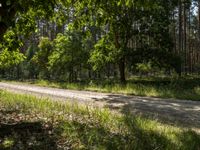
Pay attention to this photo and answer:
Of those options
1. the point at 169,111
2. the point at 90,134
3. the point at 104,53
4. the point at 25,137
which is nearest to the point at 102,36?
the point at 104,53

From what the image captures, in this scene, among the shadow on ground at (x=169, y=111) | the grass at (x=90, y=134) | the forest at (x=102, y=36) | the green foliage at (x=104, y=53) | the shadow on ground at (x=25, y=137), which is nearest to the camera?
the grass at (x=90, y=134)

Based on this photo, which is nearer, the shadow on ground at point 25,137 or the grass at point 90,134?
the grass at point 90,134

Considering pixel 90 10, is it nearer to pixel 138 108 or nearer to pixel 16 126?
pixel 16 126

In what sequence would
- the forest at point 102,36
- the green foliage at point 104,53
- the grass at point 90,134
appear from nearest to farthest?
the grass at point 90,134 → the forest at point 102,36 → the green foliage at point 104,53

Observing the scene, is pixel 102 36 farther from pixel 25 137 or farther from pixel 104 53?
pixel 25 137

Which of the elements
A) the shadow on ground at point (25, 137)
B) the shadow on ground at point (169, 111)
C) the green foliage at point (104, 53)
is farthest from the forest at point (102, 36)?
the shadow on ground at point (169, 111)

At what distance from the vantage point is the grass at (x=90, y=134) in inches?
326

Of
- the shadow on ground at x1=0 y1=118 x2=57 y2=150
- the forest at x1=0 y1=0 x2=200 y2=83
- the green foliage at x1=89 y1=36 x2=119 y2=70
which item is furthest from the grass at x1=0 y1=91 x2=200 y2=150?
Result: the green foliage at x1=89 y1=36 x2=119 y2=70

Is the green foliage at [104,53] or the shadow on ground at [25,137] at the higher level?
the green foliage at [104,53]

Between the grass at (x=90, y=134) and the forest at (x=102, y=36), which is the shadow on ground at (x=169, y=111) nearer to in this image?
the grass at (x=90, y=134)

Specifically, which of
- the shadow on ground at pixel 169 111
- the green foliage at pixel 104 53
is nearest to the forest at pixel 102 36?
the green foliage at pixel 104 53

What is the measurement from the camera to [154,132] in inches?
372

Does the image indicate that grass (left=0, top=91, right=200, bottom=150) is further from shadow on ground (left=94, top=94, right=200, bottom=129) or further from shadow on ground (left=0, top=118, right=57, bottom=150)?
shadow on ground (left=94, top=94, right=200, bottom=129)

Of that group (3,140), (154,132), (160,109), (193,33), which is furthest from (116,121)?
(193,33)
